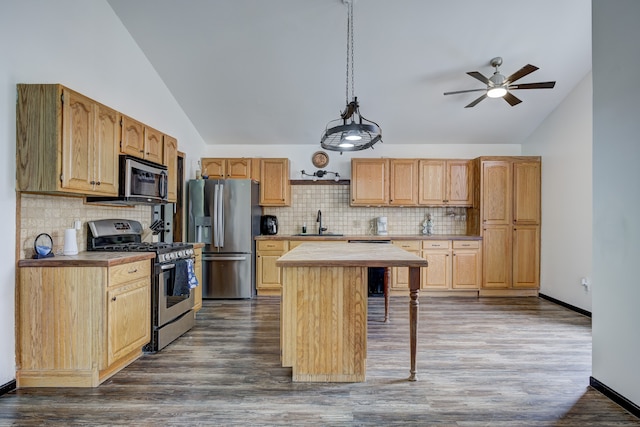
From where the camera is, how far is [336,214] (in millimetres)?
5637

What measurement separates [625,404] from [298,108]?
14.3 feet

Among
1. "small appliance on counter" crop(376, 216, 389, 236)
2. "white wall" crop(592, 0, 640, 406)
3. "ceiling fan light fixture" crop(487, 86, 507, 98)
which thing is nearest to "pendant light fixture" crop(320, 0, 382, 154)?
"white wall" crop(592, 0, 640, 406)

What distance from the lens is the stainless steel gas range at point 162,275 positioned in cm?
292

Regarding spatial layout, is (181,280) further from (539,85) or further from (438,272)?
(539,85)

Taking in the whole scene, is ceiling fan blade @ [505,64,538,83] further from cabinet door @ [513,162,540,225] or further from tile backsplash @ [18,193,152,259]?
tile backsplash @ [18,193,152,259]

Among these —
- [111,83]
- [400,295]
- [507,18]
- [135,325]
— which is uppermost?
[507,18]

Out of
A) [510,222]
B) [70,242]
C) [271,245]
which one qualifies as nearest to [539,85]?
[510,222]

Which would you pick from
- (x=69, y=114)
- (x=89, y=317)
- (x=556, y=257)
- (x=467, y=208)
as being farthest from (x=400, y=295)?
(x=69, y=114)

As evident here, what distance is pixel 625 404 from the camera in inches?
81.7

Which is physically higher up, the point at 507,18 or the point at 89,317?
the point at 507,18

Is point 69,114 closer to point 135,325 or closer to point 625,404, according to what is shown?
point 135,325

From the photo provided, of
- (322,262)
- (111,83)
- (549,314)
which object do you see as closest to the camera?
(322,262)

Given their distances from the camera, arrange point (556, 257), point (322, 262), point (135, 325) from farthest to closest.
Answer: point (556, 257) → point (135, 325) → point (322, 262)

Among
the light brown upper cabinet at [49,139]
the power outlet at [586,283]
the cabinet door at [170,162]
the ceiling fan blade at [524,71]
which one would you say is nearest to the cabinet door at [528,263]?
the power outlet at [586,283]
